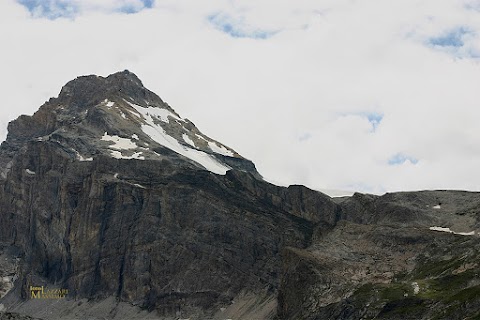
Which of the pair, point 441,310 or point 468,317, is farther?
point 441,310

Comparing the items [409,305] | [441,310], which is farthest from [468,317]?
[409,305]

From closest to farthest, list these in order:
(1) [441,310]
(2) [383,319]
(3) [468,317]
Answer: (3) [468,317], (1) [441,310], (2) [383,319]

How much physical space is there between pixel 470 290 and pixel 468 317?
57.1ft

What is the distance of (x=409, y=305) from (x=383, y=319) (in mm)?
6761

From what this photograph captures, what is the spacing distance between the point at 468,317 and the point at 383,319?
2967cm

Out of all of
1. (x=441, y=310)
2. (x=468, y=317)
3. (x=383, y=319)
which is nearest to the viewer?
(x=468, y=317)

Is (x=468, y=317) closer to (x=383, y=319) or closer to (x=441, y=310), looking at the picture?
(x=441, y=310)

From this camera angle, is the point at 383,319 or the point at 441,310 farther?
the point at 383,319

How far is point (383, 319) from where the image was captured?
195375 mm

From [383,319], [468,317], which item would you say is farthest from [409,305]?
[468,317]

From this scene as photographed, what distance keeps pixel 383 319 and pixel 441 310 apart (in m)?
17.1

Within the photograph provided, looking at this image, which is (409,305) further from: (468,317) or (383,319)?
(468,317)

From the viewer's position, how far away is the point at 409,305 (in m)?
196

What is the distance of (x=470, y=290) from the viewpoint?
608ft
